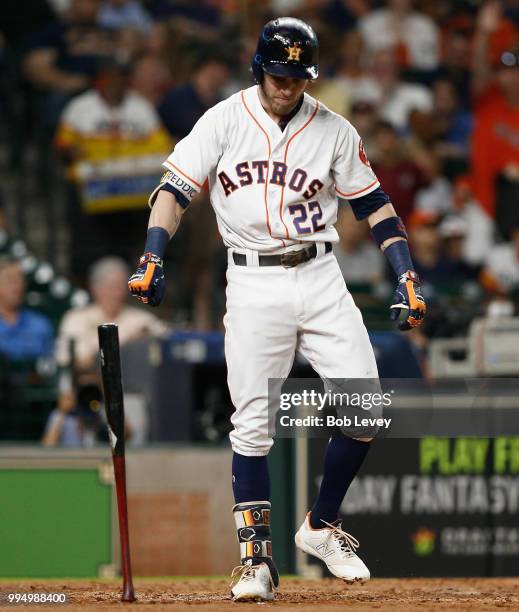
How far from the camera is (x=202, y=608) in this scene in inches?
184

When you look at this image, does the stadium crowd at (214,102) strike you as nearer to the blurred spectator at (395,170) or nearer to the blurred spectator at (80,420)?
the blurred spectator at (395,170)

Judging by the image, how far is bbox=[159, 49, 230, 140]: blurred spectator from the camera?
34.0 feet

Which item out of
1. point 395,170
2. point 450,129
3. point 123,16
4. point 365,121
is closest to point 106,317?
point 395,170

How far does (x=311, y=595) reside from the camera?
17.7 ft

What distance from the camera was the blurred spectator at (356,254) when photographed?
390 inches

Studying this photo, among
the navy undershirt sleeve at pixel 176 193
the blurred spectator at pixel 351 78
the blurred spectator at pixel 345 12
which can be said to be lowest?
the navy undershirt sleeve at pixel 176 193

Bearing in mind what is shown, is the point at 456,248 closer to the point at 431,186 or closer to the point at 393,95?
the point at 431,186

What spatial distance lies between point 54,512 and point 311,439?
1.51 metres

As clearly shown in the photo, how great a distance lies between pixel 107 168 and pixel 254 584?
5.47 meters

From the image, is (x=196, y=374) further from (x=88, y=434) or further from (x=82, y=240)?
(x=82, y=240)

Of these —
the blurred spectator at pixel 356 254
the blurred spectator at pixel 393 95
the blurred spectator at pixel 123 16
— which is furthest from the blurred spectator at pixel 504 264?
the blurred spectator at pixel 123 16

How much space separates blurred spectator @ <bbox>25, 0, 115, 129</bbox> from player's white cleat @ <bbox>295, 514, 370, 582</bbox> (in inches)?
225

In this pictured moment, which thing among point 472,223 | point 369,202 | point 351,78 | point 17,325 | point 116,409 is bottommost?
point 116,409

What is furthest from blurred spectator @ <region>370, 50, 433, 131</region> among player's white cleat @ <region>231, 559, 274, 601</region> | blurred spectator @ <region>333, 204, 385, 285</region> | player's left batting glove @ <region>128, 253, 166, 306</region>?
player's white cleat @ <region>231, 559, 274, 601</region>
